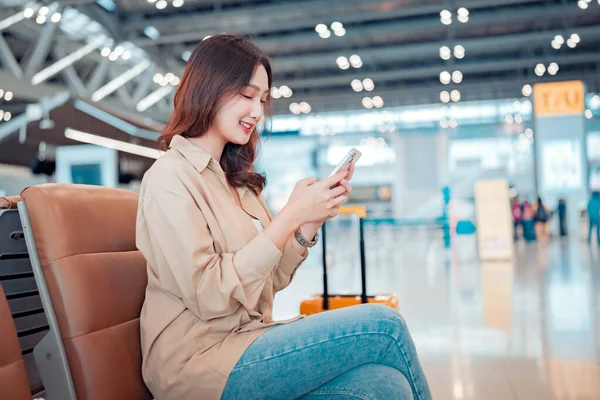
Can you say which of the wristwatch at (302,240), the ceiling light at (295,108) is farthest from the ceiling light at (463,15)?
the wristwatch at (302,240)

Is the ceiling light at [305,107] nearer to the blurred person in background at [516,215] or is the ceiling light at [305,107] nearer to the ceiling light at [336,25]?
the ceiling light at [336,25]

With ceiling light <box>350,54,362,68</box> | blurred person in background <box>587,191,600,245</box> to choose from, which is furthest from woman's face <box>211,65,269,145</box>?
ceiling light <box>350,54,362,68</box>

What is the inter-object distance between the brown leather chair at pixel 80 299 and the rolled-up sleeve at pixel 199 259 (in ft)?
0.64

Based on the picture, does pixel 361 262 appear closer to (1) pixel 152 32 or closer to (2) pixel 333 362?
(2) pixel 333 362

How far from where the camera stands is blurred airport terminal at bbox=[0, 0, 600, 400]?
2668 mm

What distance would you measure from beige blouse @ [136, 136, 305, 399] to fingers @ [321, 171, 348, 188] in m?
0.20

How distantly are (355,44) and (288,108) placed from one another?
6.42 metres

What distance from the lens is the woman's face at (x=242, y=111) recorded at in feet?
4.74

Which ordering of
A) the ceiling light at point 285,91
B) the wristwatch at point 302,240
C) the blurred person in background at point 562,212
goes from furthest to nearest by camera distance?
the ceiling light at point 285,91 < the blurred person in background at point 562,212 < the wristwatch at point 302,240

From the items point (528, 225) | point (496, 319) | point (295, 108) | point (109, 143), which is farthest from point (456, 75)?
point (496, 319)

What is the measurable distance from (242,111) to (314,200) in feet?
1.03

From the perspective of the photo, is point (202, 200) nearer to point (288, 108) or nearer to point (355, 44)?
point (355, 44)

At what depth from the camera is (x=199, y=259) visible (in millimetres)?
1205

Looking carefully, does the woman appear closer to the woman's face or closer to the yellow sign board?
the woman's face
